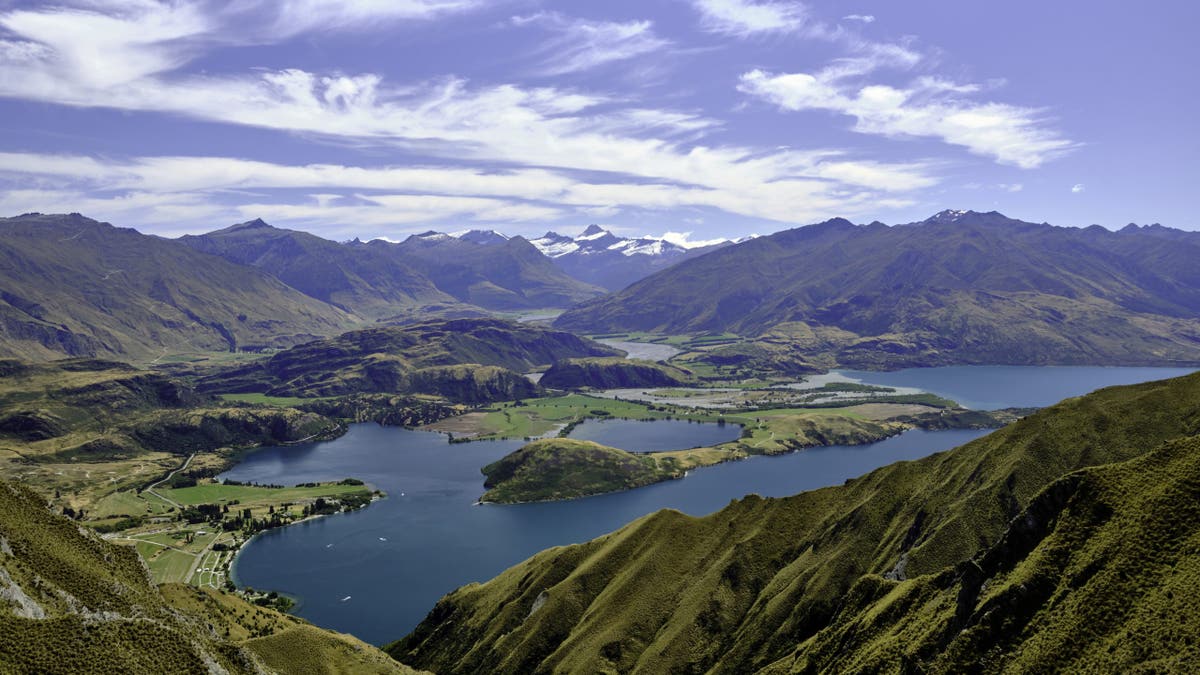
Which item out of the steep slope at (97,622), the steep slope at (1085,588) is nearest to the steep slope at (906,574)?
the steep slope at (1085,588)

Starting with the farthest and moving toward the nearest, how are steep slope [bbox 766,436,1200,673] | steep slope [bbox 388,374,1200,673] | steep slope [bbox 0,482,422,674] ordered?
steep slope [bbox 388,374,1200,673] < steep slope [bbox 0,482,422,674] < steep slope [bbox 766,436,1200,673]

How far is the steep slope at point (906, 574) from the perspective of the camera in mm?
64875

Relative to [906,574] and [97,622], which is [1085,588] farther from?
[97,622]

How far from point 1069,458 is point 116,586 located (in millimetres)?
137960

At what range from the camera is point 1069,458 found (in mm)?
124312

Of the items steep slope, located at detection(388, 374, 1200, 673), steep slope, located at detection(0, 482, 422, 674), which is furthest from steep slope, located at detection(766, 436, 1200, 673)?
steep slope, located at detection(0, 482, 422, 674)

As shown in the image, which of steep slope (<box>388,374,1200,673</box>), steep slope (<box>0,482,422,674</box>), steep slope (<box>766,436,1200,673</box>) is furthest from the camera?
steep slope (<box>388,374,1200,673</box>)

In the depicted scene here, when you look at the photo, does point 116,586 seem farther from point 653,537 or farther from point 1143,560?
point 1143,560

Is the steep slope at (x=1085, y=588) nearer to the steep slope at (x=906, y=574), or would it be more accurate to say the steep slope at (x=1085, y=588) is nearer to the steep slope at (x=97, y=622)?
the steep slope at (x=906, y=574)

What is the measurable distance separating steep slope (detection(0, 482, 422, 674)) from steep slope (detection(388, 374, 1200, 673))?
120 ft

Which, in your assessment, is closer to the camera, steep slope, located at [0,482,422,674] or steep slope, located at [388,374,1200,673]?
steep slope, located at [0,482,422,674]

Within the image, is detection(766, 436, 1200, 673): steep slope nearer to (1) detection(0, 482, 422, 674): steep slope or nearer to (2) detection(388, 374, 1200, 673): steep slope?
(2) detection(388, 374, 1200, 673): steep slope

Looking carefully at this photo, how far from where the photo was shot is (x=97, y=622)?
66062 millimetres

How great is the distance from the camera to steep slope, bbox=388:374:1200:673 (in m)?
64.9
